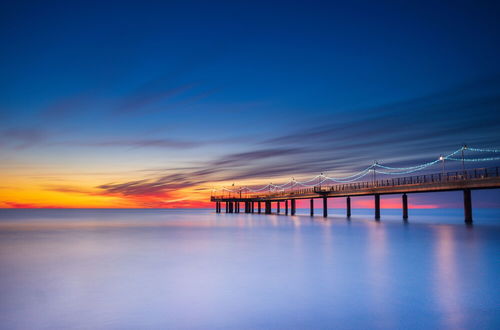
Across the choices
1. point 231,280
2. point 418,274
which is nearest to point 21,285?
point 231,280

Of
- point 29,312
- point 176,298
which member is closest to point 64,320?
point 29,312

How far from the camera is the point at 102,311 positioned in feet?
30.6

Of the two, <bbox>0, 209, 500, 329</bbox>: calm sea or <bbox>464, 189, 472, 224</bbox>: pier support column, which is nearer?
<bbox>0, 209, 500, 329</bbox>: calm sea

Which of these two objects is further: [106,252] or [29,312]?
[106,252]

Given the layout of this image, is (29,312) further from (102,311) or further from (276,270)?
(276,270)

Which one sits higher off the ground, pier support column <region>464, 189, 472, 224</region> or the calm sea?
pier support column <region>464, 189, 472, 224</region>

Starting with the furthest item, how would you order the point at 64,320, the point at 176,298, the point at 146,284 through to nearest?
1. the point at 146,284
2. the point at 176,298
3. the point at 64,320

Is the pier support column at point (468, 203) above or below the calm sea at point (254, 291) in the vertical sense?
above

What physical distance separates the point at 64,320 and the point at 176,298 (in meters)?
2.97

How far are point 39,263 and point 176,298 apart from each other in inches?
457

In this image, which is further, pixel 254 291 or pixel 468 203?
pixel 468 203

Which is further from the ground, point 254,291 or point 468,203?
point 468,203

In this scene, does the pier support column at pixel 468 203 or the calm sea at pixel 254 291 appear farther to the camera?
the pier support column at pixel 468 203

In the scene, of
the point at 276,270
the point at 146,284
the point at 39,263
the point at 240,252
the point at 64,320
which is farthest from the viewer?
the point at 240,252
